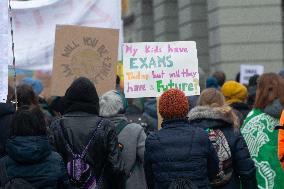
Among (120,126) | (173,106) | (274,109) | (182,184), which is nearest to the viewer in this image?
(182,184)

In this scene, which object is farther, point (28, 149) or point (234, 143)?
point (234, 143)

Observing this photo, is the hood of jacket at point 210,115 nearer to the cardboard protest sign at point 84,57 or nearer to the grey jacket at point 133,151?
the grey jacket at point 133,151

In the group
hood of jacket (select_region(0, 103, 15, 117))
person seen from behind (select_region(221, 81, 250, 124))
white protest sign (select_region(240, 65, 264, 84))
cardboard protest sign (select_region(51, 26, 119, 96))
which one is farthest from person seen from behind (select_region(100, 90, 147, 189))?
white protest sign (select_region(240, 65, 264, 84))

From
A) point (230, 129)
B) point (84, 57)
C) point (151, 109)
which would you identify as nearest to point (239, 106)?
point (151, 109)

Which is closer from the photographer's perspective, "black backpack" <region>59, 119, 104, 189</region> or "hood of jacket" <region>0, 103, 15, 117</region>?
"black backpack" <region>59, 119, 104, 189</region>

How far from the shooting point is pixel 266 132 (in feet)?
25.1

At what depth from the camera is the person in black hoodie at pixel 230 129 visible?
689 centimetres

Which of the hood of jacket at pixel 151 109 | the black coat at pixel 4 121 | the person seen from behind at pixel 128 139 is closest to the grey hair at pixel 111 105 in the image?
the person seen from behind at pixel 128 139

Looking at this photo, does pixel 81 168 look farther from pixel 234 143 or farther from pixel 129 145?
pixel 234 143

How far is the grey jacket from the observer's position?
6.98m

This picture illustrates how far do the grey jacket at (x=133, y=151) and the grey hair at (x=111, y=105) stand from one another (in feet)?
0.19

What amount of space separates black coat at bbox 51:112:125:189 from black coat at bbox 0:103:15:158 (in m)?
0.35

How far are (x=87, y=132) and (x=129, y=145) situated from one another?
2.08 feet

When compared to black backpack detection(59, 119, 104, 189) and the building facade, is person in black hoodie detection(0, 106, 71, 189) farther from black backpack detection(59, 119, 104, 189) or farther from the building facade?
the building facade
